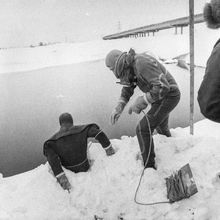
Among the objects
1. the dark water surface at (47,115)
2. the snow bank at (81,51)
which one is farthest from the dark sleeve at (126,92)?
the snow bank at (81,51)

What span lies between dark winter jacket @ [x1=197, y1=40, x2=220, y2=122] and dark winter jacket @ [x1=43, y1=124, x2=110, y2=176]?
6.54 ft

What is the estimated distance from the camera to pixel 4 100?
503 inches

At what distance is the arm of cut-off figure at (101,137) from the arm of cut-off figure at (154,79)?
0.77m

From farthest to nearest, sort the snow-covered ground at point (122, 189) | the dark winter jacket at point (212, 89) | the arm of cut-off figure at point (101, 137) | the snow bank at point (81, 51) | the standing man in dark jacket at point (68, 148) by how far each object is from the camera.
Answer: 1. the snow bank at point (81, 51)
2. the arm of cut-off figure at point (101, 137)
3. the standing man in dark jacket at point (68, 148)
4. the snow-covered ground at point (122, 189)
5. the dark winter jacket at point (212, 89)

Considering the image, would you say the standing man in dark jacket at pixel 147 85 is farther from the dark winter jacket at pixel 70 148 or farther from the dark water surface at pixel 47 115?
the dark water surface at pixel 47 115

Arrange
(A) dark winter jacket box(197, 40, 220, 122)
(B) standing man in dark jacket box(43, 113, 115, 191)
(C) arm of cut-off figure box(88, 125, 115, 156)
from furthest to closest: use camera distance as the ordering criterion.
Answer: (C) arm of cut-off figure box(88, 125, 115, 156) < (B) standing man in dark jacket box(43, 113, 115, 191) < (A) dark winter jacket box(197, 40, 220, 122)

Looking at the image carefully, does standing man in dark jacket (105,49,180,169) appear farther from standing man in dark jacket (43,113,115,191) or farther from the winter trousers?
standing man in dark jacket (43,113,115,191)

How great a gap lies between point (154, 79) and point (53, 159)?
143 cm

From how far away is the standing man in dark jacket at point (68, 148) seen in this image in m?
3.08

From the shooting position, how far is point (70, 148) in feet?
10.3

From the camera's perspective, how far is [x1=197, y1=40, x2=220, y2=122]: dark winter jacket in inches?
50.2

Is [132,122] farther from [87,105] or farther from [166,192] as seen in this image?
[166,192]

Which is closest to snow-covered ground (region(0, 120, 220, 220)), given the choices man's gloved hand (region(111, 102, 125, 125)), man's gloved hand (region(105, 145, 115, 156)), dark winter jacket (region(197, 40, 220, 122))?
man's gloved hand (region(105, 145, 115, 156))

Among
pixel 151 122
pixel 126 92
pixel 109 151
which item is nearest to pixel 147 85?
pixel 151 122
